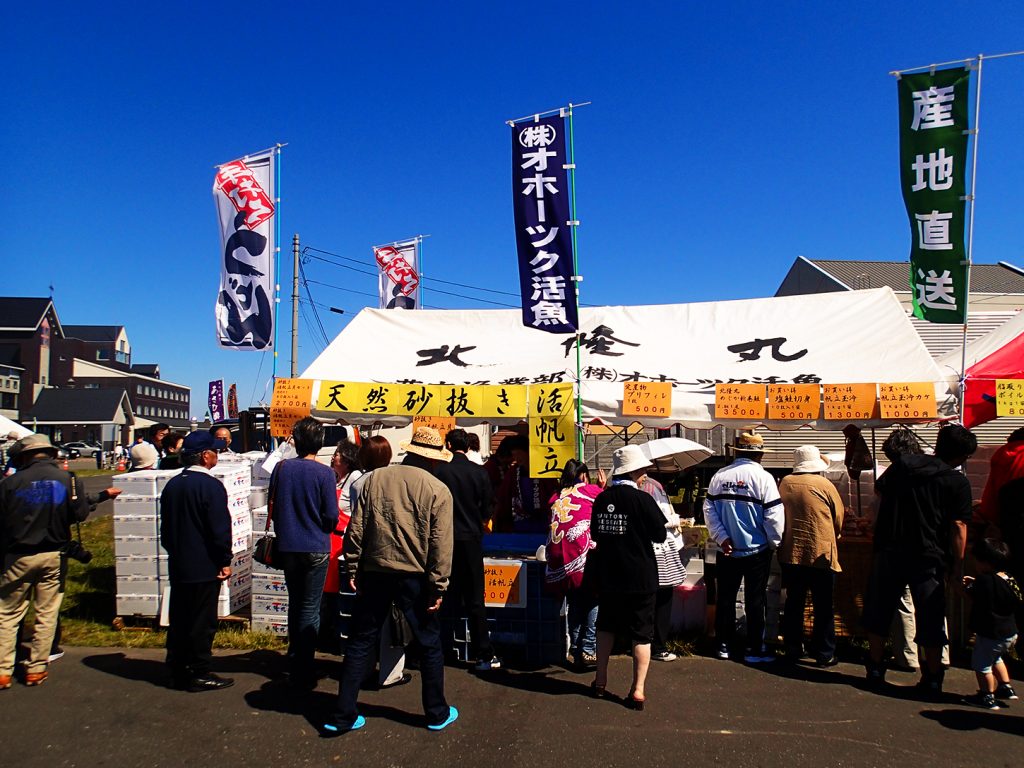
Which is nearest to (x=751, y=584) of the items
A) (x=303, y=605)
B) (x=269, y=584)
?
(x=303, y=605)

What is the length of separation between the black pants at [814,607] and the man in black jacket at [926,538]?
16.8 inches

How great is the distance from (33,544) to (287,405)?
2.77 meters

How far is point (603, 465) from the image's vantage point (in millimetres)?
16688

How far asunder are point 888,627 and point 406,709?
3.35 meters

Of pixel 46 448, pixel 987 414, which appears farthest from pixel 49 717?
pixel 987 414

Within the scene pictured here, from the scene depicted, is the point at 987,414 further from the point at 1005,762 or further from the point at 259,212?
the point at 259,212

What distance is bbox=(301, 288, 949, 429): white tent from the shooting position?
6.97 m

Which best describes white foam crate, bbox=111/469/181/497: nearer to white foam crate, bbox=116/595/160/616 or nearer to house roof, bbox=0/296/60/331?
white foam crate, bbox=116/595/160/616

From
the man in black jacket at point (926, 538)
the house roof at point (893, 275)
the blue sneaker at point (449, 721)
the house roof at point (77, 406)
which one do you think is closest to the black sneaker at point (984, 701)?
the man in black jacket at point (926, 538)

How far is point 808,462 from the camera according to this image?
5.64 meters

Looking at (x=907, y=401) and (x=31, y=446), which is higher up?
(x=907, y=401)

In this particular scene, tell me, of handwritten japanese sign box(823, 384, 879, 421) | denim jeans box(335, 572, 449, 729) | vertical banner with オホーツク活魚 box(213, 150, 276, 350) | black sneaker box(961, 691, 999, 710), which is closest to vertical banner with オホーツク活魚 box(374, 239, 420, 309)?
vertical banner with オホーツク活魚 box(213, 150, 276, 350)

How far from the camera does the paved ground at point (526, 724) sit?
3.79 meters

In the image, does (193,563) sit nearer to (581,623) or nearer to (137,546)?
(137,546)
